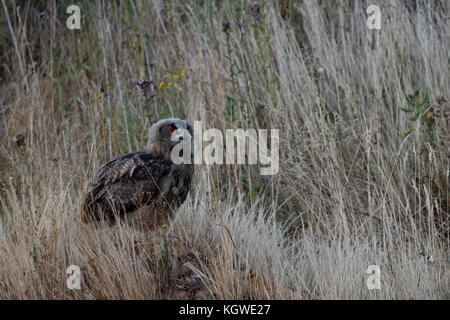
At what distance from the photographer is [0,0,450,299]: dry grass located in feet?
10.2

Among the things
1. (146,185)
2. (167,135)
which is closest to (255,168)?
(167,135)

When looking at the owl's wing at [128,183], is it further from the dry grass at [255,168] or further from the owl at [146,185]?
the dry grass at [255,168]

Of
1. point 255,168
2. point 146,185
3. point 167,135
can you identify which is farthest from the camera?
point 255,168

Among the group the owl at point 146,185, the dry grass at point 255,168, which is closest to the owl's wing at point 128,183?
the owl at point 146,185

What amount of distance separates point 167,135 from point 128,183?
42 centimetres

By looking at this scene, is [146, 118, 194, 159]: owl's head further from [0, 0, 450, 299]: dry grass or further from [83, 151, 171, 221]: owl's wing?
[0, 0, 450, 299]: dry grass

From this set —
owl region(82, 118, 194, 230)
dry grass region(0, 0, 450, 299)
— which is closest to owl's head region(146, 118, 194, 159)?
owl region(82, 118, 194, 230)

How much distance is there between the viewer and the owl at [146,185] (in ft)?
11.6

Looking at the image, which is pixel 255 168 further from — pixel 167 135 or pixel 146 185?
pixel 146 185

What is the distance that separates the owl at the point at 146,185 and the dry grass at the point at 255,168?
0.13 meters

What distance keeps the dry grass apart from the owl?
13cm

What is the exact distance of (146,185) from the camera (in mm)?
3543

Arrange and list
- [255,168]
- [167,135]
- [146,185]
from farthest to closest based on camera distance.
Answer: [255,168] → [167,135] → [146,185]

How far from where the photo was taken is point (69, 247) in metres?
3.37
